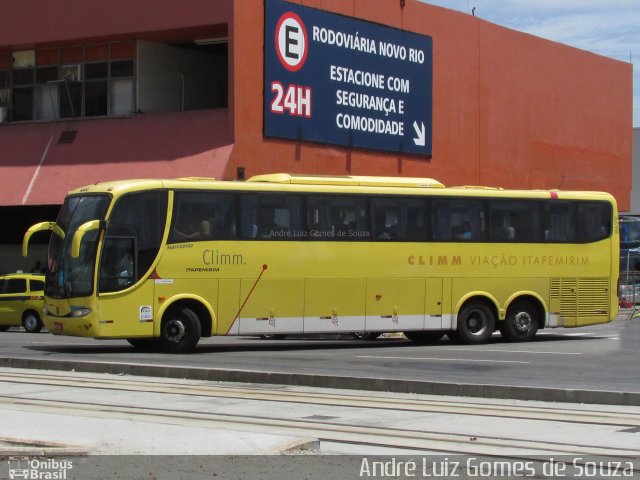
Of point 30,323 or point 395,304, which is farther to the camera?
point 30,323

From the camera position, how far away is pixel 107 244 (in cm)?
2123

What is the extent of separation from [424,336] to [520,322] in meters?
2.26

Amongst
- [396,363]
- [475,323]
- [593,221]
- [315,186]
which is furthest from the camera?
[593,221]

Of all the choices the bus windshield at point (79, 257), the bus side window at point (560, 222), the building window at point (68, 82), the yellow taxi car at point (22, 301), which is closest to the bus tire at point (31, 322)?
the yellow taxi car at point (22, 301)

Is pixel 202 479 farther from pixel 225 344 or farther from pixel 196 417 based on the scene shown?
pixel 225 344

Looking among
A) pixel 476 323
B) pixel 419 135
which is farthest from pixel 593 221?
pixel 419 135

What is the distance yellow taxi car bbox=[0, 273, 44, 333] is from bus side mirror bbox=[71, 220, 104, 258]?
1216cm

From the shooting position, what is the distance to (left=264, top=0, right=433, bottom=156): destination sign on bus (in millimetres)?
35094

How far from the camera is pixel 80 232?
20.8m

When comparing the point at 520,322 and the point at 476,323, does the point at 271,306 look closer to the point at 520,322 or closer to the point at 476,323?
the point at 476,323

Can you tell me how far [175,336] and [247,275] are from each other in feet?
6.21

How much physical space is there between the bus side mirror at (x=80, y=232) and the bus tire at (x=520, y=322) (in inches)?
377

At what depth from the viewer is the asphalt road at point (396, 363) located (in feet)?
48.8

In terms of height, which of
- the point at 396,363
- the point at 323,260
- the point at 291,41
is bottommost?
the point at 396,363
